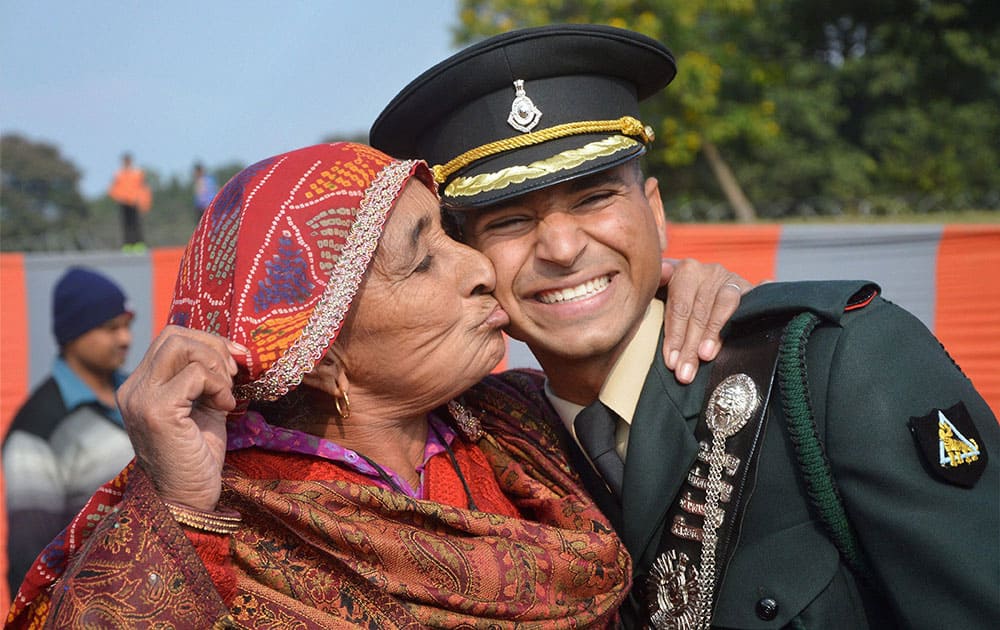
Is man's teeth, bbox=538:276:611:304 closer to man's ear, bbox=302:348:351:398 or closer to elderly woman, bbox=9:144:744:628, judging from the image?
elderly woman, bbox=9:144:744:628

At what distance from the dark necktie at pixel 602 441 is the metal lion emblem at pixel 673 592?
0.81ft

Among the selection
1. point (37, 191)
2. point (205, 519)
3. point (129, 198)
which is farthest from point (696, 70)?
point (37, 191)

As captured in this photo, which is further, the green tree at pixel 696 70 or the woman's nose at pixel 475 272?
the green tree at pixel 696 70

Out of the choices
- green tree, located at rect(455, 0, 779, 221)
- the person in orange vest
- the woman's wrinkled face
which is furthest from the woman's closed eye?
green tree, located at rect(455, 0, 779, 221)

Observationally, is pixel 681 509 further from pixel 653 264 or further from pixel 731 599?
pixel 653 264

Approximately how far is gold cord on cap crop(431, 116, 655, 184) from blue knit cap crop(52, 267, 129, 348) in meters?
4.44

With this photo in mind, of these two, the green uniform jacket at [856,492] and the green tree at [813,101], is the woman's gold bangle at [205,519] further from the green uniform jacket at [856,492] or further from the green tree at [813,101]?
the green tree at [813,101]

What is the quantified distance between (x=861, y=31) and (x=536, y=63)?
26.0 metres

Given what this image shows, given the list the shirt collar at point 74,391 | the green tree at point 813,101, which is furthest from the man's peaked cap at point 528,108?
the green tree at point 813,101

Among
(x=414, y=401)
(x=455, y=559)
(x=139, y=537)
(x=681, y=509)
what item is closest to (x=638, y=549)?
(x=681, y=509)

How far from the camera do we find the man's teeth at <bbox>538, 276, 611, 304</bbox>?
2385 millimetres

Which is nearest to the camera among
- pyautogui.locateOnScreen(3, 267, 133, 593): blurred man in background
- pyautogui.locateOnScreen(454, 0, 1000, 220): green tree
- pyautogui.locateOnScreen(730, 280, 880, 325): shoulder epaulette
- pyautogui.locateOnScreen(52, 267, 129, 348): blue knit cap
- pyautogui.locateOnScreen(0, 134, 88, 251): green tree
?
pyautogui.locateOnScreen(730, 280, 880, 325): shoulder epaulette

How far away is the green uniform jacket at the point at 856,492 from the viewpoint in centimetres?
186

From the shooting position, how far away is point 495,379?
2828 mm
